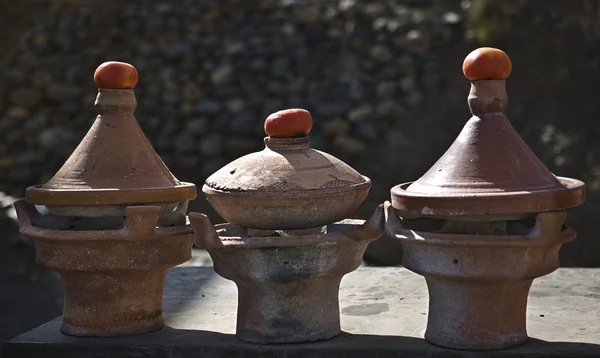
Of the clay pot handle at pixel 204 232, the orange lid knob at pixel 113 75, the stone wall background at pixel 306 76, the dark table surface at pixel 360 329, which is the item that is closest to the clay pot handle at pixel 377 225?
the dark table surface at pixel 360 329

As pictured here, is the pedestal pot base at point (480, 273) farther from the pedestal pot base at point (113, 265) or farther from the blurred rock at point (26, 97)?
the blurred rock at point (26, 97)

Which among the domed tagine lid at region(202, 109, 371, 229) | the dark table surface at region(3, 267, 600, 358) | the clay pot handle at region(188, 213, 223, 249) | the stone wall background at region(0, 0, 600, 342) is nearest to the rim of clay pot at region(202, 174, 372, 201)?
the domed tagine lid at region(202, 109, 371, 229)

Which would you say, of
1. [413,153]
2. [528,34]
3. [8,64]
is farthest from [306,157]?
[8,64]

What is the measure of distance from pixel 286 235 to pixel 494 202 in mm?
716

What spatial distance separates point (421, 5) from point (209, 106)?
101 inches

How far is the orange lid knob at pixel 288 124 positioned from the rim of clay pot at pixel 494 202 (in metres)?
0.47

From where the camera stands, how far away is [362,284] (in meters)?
4.25

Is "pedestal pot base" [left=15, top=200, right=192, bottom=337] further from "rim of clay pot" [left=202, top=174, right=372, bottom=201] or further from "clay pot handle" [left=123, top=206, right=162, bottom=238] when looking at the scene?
"rim of clay pot" [left=202, top=174, right=372, bottom=201]

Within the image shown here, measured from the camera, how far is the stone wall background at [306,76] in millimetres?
8945

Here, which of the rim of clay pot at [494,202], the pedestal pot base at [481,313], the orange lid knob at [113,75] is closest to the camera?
the rim of clay pot at [494,202]

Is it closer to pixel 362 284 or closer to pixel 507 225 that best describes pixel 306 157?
pixel 507 225

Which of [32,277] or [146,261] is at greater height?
[146,261]

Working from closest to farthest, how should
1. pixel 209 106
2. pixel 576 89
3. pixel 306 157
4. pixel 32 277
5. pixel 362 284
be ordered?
1. pixel 306 157
2. pixel 362 284
3. pixel 32 277
4. pixel 576 89
5. pixel 209 106

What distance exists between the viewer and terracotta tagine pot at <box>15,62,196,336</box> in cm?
317
